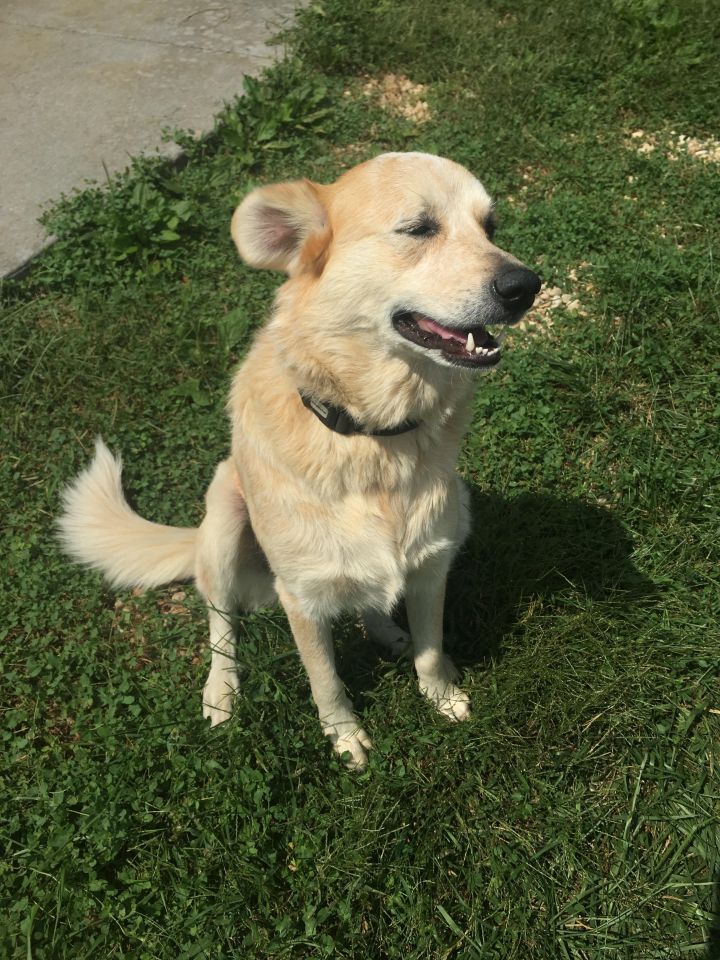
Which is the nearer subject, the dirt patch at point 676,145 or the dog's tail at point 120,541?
the dog's tail at point 120,541

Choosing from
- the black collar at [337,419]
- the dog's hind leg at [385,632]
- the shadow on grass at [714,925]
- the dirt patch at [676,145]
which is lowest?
the dog's hind leg at [385,632]

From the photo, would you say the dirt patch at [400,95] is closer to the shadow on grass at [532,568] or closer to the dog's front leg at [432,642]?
the shadow on grass at [532,568]

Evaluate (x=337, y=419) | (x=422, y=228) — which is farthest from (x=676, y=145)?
(x=337, y=419)

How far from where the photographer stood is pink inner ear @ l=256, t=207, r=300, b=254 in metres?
1.99

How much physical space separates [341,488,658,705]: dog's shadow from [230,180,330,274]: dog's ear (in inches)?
54.2

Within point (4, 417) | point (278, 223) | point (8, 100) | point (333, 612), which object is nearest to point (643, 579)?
point (333, 612)

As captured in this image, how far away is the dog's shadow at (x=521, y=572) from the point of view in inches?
107

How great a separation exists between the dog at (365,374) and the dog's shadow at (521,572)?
0.47m

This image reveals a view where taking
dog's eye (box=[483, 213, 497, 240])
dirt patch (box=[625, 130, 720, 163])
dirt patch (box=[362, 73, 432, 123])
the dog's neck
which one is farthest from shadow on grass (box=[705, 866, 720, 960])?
dirt patch (box=[362, 73, 432, 123])

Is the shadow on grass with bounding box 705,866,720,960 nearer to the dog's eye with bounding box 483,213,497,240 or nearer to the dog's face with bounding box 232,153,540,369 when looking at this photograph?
the dog's face with bounding box 232,153,540,369

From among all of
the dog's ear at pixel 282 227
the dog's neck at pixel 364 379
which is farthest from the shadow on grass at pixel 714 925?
the dog's ear at pixel 282 227

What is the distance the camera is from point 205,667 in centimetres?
279

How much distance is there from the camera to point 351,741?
97.0 inches

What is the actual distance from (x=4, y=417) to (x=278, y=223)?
7.06 feet
